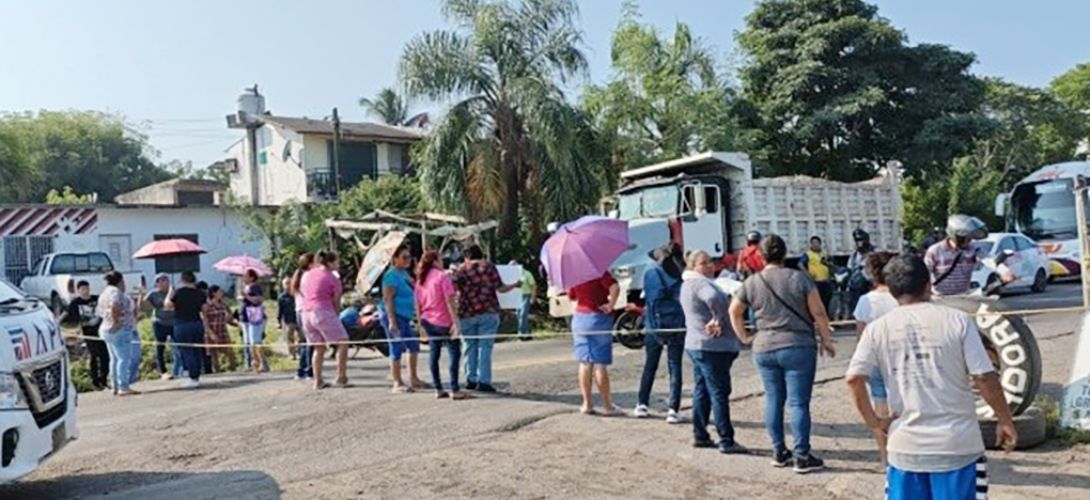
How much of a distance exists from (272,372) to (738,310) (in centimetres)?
986

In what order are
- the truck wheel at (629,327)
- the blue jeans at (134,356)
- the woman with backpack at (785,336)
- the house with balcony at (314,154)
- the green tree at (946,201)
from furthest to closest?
the house with balcony at (314,154) < the green tree at (946,201) < the truck wheel at (629,327) < the blue jeans at (134,356) < the woman with backpack at (785,336)

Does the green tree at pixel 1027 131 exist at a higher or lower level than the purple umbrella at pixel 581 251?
higher

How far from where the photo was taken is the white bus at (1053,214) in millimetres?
24828

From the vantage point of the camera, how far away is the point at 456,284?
10797 mm

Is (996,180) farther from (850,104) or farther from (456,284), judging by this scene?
(456,284)

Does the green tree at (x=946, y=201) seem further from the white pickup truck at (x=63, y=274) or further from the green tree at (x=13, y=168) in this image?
the green tree at (x=13, y=168)

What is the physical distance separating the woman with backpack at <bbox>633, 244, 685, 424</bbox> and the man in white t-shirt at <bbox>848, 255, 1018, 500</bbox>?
456 cm

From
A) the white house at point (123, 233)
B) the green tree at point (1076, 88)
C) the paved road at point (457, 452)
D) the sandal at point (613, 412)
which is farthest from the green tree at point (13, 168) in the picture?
the green tree at point (1076, 88)

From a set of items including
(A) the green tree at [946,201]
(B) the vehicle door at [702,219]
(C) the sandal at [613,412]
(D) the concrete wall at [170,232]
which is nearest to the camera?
(C) the sandal at [613,412]

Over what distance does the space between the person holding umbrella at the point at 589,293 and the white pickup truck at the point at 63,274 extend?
20.0 metres

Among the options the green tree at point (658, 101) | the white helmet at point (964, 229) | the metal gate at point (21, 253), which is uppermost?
the green tree at point (658, 101)

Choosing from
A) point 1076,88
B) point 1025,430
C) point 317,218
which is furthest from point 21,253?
point 1076,88

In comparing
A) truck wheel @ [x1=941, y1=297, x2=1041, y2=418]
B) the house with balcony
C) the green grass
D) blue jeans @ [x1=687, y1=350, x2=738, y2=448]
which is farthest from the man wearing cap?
the house with balcony

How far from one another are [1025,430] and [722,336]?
2309 millimetres
